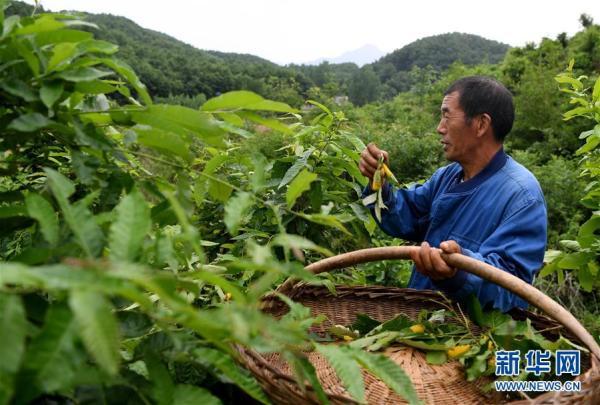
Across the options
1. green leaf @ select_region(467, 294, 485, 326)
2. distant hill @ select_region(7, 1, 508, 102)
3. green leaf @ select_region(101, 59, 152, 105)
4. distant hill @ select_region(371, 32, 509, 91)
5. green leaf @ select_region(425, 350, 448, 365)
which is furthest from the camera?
distant hill @ select_region(371, 32, 509, 91)

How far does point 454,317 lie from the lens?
1372mm

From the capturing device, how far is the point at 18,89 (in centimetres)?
64


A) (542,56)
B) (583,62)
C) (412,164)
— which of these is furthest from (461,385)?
(542,56)

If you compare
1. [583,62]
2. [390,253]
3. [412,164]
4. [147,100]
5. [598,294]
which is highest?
[583,62]

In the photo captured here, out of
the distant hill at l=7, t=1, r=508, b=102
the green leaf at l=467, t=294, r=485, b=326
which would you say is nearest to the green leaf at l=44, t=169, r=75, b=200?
the green leaf at l=467, t=294, r=485, b=326

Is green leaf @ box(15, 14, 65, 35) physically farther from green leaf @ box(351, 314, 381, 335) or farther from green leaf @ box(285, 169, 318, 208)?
green leaf @ box(351, 314, 381, 335)

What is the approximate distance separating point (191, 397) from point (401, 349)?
0.75 meters

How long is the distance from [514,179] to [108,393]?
1.48 meters

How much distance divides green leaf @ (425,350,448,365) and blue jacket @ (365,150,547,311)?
8.9 inches

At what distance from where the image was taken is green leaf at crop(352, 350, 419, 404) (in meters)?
0.58

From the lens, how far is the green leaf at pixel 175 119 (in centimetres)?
71

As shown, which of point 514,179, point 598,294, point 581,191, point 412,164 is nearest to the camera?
point 514,179

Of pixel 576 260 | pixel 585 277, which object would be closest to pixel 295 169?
pixel 576 260

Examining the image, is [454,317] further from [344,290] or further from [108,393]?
[108,393]
